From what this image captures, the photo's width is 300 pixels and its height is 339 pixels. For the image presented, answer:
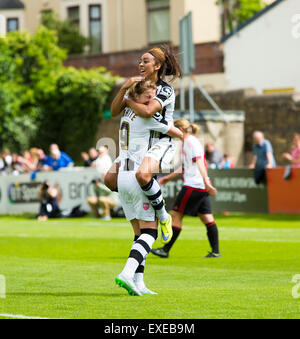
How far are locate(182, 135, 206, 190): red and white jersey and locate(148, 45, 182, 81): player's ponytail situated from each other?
407cm

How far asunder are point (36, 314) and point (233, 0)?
3651cm

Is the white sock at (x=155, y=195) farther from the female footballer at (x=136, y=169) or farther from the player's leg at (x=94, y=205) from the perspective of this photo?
the player's leg at (x=94, y=205)

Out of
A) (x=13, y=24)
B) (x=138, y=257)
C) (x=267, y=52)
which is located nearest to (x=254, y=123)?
(x=267, y=52)

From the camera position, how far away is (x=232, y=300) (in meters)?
7.50

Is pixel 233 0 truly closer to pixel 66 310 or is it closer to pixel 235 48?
pixel 235 48

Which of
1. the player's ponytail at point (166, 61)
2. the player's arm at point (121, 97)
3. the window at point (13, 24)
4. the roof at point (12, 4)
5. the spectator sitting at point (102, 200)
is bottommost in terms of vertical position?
the spectator sitting at point (102, 200)

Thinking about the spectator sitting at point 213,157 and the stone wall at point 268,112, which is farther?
the stone wall at point 268,112

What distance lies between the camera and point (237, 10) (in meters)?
40.2

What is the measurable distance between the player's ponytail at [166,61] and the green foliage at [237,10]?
30399 millimetres

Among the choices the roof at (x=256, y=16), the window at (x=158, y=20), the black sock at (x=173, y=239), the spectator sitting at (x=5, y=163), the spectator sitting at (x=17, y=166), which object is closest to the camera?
the black sock at (x=173, y=239)

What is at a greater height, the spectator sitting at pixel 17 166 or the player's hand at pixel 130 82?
the player's hand at pixel 130 82

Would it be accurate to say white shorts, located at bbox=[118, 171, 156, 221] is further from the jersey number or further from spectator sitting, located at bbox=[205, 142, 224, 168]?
spectator sitting, located at bbox=[205, 142, 224, 168]

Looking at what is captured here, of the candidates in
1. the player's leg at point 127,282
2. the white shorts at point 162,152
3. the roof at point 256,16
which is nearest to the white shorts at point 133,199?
the white shorts at point 162,152

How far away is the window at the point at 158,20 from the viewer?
140 ft
